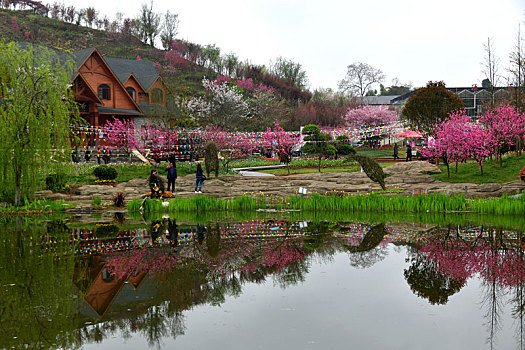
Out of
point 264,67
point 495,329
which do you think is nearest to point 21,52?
point 495,329

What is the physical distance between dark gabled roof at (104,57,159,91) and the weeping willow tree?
95.8 ft

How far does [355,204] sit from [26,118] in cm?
1305

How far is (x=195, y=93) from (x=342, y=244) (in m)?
60.5

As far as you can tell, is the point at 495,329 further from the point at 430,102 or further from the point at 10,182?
the point at 430,102

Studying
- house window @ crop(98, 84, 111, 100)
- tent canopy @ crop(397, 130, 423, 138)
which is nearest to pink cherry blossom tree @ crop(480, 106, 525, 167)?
tent canopy @ crop(397, 130, 423, 138)

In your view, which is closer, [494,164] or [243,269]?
[243,269]

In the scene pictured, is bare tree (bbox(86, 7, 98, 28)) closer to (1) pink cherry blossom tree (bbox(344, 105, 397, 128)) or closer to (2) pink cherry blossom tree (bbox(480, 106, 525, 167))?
(1) pink cherry blossom tree (bbox(344, 105, 397, 128))

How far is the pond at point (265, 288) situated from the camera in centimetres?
621


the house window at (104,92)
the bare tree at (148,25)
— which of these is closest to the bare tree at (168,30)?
the bare tree at (148,25)

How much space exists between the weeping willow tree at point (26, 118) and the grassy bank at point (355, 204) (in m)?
4.15

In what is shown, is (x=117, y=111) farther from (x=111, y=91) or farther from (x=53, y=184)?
(x=53, y=184)

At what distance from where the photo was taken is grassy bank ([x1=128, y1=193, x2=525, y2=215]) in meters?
17.0

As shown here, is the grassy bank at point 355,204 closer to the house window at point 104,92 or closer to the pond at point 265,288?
the pond at point 265,288

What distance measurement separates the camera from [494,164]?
28609 millimetres
